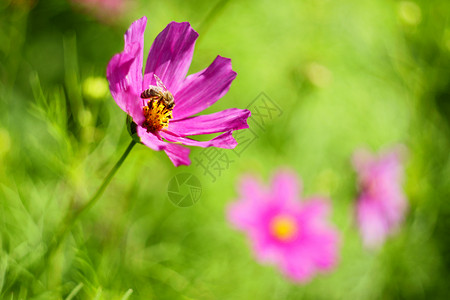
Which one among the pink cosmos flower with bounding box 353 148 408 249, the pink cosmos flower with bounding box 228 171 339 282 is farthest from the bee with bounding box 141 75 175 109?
the pink cosmos flower with bounding box 353 148 408 249

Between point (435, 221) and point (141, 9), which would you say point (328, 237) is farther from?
point (141, 9)

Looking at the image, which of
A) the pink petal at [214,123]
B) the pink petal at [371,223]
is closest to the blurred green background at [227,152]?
the pink petal at [371,223]

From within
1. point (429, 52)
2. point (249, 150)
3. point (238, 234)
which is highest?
point (429, 52)

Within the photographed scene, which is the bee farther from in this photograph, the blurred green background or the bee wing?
the blurred green background

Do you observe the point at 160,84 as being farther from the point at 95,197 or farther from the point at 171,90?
the point at 95,197

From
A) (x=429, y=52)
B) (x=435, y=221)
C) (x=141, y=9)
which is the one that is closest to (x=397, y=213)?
(x=435, y=221)
